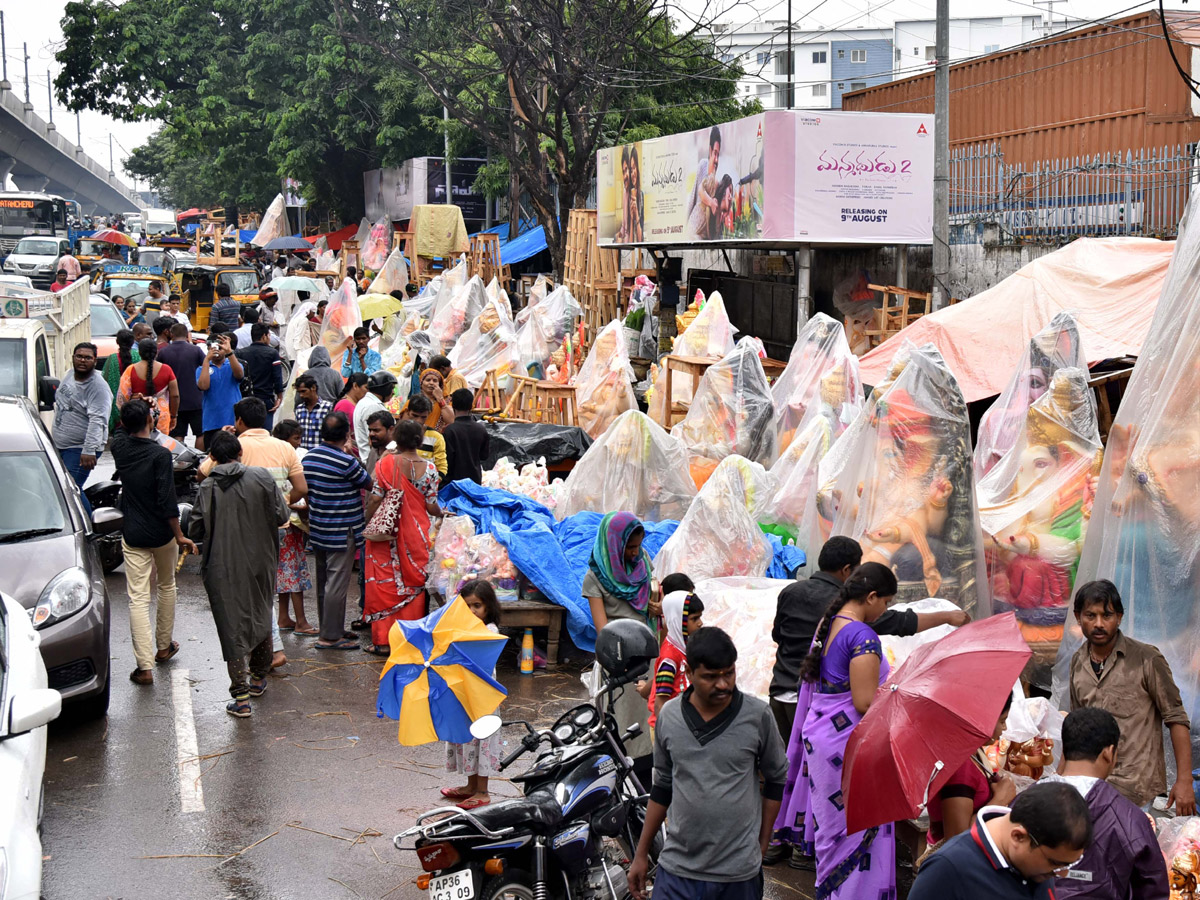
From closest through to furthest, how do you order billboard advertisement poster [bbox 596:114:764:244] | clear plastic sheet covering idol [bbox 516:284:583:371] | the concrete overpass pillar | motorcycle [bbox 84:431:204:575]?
motorcycle [bbox 84:431:204:575], billboard advertisement poster [bbox 596:114:764:244], clear plastic sheet covering idol [bbox 516:284:583:371], the concrete overpass pillar

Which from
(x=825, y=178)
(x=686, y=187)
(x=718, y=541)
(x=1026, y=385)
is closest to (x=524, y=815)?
(x=718, y=541)

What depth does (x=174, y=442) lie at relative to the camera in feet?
39.6

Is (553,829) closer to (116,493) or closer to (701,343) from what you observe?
(116,493)

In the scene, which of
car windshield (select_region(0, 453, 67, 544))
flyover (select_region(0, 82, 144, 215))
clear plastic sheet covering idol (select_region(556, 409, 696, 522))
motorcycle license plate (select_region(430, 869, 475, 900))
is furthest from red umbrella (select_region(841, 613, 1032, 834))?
flyover (select_region(0, 82, 144, 215))

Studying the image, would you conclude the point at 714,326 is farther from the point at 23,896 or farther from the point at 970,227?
the point at 23,896

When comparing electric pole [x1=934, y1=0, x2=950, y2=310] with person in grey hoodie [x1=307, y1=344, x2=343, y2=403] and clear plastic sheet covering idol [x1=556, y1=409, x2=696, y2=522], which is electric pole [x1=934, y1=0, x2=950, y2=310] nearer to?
clear plastic sheet covering idol [x1=556, y1=409, x2=696, y2=522]

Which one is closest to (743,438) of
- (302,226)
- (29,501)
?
(29,501)

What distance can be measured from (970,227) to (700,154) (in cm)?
377

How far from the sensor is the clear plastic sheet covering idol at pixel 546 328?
54.2 feet

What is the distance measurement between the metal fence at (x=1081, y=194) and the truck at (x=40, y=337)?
10651 mm

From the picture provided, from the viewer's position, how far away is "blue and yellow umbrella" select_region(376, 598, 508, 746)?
5320 mm

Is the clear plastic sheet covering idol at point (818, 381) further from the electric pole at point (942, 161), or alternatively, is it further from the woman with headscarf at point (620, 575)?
the woman with headscarf at point (620, 575)

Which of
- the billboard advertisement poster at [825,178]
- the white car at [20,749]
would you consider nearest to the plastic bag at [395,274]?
the billboard advertisement poster at [825,178]

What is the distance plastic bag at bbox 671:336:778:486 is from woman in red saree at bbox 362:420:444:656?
3.17 metres
